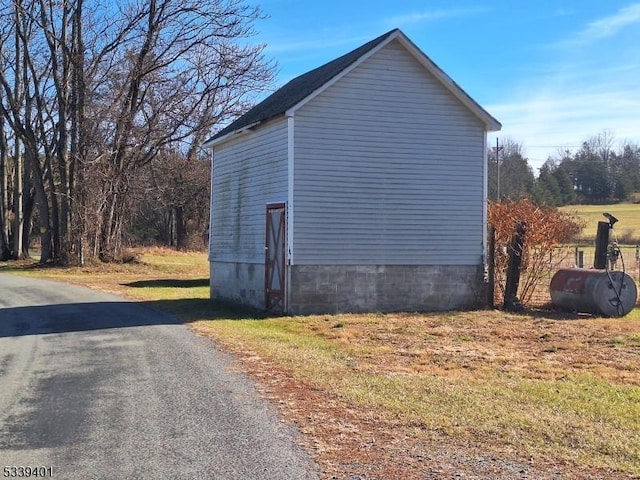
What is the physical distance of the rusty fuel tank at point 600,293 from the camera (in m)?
15.8

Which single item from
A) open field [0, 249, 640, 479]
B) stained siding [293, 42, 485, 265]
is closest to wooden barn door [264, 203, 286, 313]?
stained siding [293, 42, 485, 265]

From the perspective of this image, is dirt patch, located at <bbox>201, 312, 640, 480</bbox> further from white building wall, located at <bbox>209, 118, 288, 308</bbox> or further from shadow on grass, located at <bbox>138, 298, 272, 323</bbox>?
white building wall, located at <bbox>209, 118, 288, 308</bbox>

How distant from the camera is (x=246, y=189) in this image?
1755cm

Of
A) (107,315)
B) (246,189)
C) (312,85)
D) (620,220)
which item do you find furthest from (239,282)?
(620,220)

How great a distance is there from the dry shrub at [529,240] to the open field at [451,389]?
2.38 metres

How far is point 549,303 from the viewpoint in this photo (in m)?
17.7

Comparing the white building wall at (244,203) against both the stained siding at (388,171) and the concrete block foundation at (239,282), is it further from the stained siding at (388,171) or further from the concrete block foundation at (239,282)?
the stained siding at (388,171)

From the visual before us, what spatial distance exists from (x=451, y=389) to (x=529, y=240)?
10.4 metres

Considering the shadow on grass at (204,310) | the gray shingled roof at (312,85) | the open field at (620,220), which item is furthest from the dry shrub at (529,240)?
the open field at (620,220)

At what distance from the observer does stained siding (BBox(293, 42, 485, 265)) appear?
15.2 m

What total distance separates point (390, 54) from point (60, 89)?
71.6 feet

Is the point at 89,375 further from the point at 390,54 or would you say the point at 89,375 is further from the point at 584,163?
the point at 584,163

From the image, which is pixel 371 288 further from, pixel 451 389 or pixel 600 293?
pixel 451 389

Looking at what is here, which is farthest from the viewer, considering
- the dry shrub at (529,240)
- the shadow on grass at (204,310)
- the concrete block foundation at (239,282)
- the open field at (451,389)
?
the dry shrub at (529,240)
